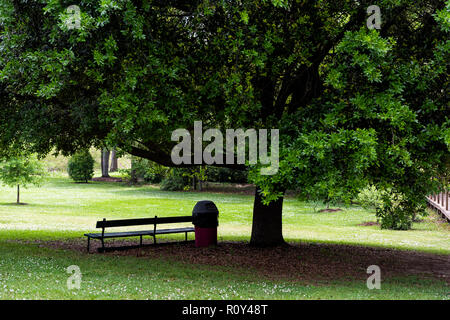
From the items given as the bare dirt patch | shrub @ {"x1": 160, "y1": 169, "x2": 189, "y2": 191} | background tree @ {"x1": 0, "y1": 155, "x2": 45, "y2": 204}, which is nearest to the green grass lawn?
the bare dirt patch

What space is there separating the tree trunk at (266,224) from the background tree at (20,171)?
69.2ft

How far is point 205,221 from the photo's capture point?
13.1m

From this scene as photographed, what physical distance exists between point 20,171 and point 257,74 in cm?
2546

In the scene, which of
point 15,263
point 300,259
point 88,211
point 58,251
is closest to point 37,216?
point 88,211

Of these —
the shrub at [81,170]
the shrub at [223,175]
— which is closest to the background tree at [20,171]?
the shrub at [223,175]

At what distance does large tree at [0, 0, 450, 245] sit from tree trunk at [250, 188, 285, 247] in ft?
11.7

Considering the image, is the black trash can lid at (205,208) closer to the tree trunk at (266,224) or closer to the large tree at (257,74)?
the tree trunk at (266,224)

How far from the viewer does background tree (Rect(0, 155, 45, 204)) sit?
30719mm

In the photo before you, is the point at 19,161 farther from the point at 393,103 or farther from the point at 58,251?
the point at 393,103

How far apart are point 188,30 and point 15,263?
6540 millimetres

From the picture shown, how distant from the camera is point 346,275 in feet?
35.1

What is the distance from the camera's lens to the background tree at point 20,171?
30.7 m

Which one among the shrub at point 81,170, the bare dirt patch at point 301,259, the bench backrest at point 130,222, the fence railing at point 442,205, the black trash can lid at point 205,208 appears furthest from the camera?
the shrub at point 81,170

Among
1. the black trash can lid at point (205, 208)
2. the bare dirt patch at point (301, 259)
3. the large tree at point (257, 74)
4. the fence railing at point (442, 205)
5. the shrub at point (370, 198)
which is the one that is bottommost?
the fence railing at point (442, 205)
